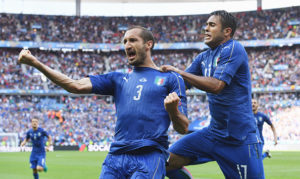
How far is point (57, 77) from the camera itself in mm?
3717

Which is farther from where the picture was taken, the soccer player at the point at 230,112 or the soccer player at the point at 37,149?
the soccer player at the point at 37,149

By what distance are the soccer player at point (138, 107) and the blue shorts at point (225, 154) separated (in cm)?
144

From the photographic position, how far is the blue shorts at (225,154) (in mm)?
4949

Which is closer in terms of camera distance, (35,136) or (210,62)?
(210,62)

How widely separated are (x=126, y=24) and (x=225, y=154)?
51.5 meters

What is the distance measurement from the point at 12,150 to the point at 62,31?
69.5 ft

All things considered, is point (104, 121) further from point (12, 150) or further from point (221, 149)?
point (221, 149)

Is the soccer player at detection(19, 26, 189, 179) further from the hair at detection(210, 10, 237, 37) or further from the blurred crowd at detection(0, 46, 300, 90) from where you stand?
the blurred crowd at detection(0, 46, 300, 90)

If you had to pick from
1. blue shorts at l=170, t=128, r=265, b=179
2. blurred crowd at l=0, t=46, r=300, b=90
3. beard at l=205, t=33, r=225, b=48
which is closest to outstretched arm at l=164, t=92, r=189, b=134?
blue shorts at l=170, t=128, r=265, b=179

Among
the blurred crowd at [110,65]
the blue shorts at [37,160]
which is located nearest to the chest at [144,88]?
the blue shorts at [37,160]

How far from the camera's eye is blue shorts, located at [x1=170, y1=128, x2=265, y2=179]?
4949mm

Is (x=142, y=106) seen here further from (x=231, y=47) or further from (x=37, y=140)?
(x=37, y=140)

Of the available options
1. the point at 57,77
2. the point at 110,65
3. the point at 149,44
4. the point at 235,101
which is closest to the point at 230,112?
the point at 235,101

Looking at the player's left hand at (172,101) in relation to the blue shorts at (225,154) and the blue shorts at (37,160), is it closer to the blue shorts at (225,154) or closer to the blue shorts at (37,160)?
the blue shorts at (225,154)
